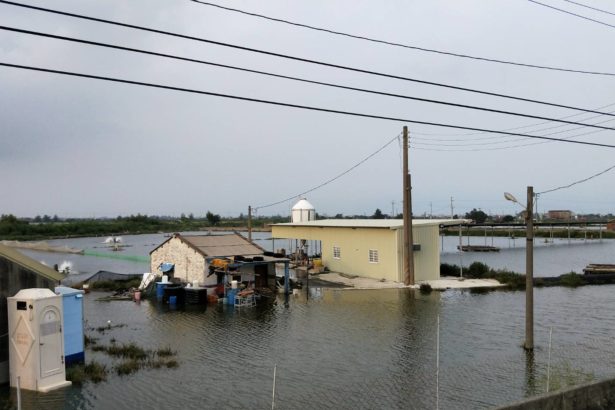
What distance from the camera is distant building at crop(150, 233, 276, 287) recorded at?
94.8 feet

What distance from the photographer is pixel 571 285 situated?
34.2 meters

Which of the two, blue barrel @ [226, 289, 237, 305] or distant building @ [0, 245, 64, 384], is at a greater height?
distant building @ [0, 245, 64, 384]

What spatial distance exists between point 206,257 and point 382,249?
11.5 m

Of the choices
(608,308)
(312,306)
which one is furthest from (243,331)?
(608,308)

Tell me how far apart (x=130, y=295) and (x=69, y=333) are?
15.1 m

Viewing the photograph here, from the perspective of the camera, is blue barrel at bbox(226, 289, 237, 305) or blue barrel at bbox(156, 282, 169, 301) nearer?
blue barrel at bbox(226, 289, 237, 305)

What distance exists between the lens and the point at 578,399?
935 centimetres

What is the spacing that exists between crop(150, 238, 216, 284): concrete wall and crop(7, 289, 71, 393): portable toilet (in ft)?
51.6

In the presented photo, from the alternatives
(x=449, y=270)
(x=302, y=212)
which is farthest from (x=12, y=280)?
(x=302, y=212)

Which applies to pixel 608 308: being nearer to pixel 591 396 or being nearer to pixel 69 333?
pixel 591 396

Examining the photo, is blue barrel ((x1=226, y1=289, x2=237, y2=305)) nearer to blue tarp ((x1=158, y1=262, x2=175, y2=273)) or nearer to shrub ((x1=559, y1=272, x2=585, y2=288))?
blue tarp ((x1=158, y1=262, x2=175, y2=273))

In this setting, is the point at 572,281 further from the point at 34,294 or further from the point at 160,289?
the point at 34,294

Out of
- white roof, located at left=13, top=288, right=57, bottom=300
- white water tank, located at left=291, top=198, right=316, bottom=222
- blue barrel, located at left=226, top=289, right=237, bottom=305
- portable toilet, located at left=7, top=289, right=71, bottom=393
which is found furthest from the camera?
white water tank, located at left=291, top=198, right=316, bottom=222

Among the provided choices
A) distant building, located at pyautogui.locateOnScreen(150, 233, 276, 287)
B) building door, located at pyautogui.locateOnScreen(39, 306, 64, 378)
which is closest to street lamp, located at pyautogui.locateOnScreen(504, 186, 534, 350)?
building door, located at pyautogui.locateOnScreen(39, 306, 64, 378)
